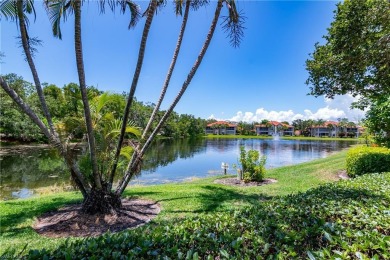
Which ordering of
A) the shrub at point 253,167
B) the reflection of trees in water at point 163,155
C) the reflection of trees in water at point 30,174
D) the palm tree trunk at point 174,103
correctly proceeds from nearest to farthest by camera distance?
1. the palm tree trunk at point 174,103
2. the shrub at point 253,167
3. the reflection of trees in water at point 30,174
4. the reflection of trees in water at point 163,155

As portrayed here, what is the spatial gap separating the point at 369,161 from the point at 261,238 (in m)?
9.75

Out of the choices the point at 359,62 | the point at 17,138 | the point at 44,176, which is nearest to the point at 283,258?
the point at 359,62

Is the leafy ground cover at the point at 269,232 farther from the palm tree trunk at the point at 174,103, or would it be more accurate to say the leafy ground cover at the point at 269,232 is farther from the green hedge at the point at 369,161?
the green hedge at the point at 369,161

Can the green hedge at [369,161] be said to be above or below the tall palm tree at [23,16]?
below

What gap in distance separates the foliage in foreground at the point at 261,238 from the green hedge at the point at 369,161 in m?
8.06

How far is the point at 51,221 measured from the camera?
5.91 m

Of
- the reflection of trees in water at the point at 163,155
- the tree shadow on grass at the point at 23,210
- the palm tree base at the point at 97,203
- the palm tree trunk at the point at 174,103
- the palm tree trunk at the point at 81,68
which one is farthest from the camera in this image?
the reflection of trees in water at the point at 163,155

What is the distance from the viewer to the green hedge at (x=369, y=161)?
948 cm

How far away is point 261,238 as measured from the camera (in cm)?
228

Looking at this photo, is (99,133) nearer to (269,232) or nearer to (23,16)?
(23,16)

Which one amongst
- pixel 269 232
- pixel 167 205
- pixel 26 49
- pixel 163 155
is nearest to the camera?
pixel 269 232

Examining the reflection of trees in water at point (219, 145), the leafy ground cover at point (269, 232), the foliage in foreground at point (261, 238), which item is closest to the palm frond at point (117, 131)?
the leafy ground cover at point (269, 232)

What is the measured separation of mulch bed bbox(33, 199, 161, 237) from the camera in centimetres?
523

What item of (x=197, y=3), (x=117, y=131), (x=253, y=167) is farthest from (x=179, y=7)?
(x=253, y=167)
